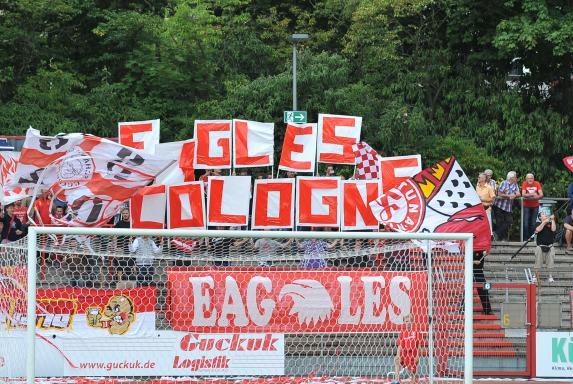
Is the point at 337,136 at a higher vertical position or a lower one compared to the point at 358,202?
higher

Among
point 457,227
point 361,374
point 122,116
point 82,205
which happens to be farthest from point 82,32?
point 361,374

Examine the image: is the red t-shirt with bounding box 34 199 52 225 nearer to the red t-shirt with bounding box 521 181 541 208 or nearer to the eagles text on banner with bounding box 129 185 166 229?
the eagles text on banner with bounding box 129 185 166 229

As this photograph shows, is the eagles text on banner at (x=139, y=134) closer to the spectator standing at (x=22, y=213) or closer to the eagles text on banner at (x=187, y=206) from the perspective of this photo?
the eagles text on banner at (x=187, y=206)

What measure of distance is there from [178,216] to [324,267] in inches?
249

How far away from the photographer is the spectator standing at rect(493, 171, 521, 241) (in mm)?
22297

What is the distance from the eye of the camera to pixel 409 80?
3061 cm

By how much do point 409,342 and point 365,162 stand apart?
24.2 ft

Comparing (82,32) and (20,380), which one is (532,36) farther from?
(20,380)

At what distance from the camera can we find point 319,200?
1866 cm

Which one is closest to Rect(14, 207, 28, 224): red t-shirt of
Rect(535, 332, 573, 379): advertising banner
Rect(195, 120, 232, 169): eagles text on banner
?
Rect(195, 120, 232, 169): eagles text on banner

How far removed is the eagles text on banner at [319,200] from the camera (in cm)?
1861

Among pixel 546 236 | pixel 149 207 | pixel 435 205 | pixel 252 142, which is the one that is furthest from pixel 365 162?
pixel 546 236

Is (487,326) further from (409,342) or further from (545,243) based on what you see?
(409,342)

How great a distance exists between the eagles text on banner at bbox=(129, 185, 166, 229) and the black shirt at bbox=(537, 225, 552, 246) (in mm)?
8096
